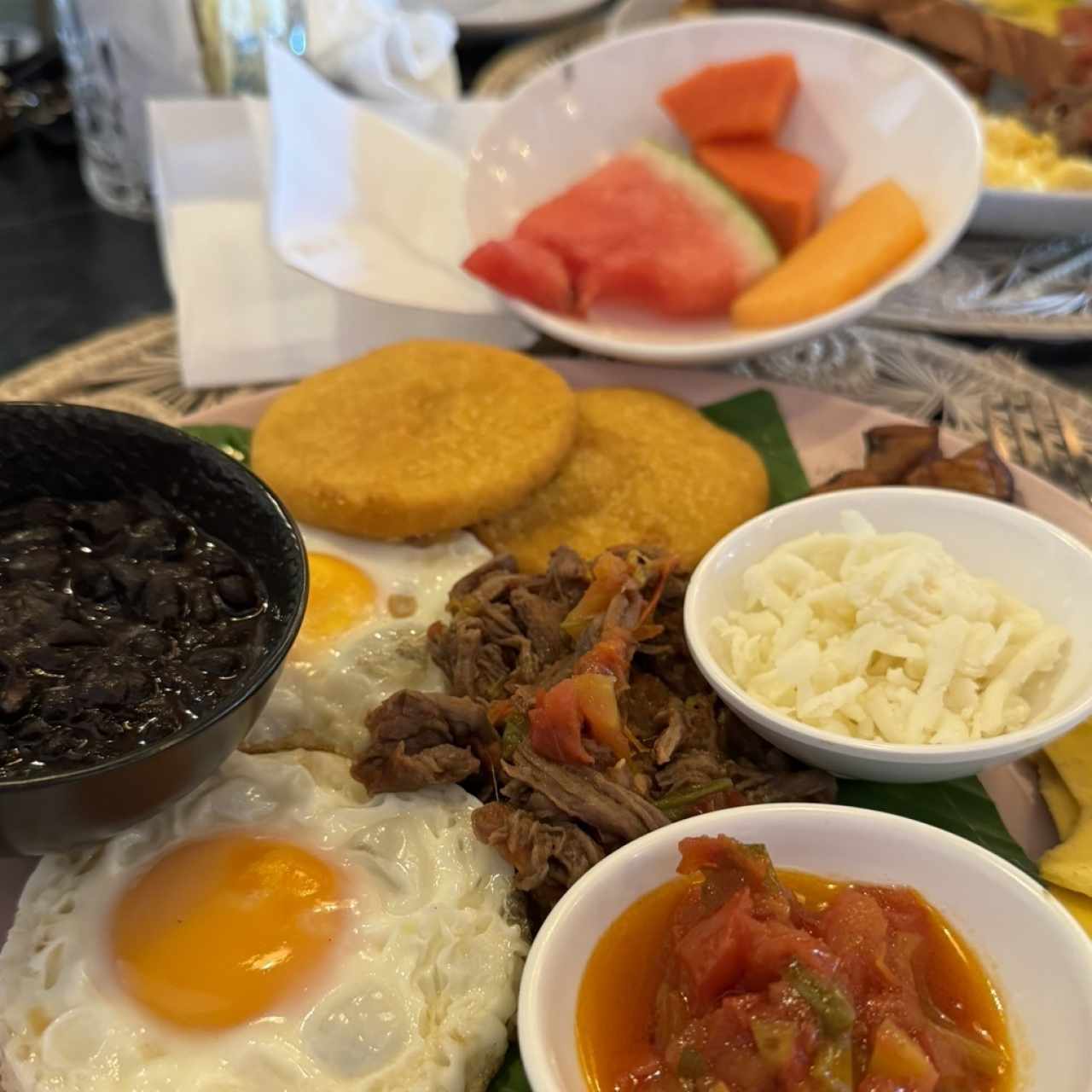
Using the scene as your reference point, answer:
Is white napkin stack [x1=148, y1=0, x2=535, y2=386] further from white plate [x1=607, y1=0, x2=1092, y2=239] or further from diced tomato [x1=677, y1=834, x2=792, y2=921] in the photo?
diced tomato [x1=677, y1=834, x2=792, y2=921]

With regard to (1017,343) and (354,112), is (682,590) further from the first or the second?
(354,112)

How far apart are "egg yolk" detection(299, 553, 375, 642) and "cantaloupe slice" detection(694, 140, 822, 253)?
1911 millimetres

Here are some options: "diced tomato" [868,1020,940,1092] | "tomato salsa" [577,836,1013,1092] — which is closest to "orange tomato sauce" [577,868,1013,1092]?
"tomato salsa" [577,836,1013,1092]

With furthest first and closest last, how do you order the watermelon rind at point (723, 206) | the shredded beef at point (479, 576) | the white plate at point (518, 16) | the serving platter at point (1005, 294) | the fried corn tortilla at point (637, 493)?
1. the white plate at point (518, 16)
2. the serving platter at point (1005, 294)
3. the watermelon rind at point (723, 206)
4. the fried corn tortilla at point (637, 493)
5. the shredded beef at point (479, 576)

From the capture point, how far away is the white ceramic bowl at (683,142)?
330 cm

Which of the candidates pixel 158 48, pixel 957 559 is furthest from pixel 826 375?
pixel 158 48

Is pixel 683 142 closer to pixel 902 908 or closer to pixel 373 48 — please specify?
pixel 373 48

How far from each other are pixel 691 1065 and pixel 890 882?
51 centimetres

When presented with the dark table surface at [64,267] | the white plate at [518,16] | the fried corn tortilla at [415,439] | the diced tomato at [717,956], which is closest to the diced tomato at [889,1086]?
the diced tomato at [717,956]

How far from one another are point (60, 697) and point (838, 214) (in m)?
2.80

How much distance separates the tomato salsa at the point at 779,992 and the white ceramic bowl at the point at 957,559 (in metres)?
0.28

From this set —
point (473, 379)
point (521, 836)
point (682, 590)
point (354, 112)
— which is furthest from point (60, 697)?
point (354, 112)

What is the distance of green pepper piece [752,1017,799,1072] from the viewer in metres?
1.43

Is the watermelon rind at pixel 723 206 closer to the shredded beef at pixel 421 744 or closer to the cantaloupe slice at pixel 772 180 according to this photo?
the cantaloupe slice at pixel 772 180
